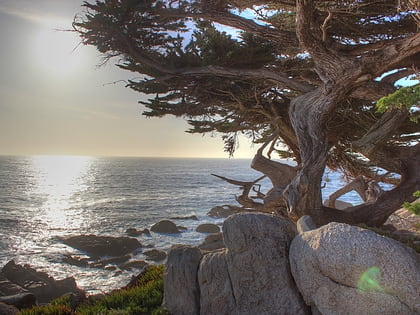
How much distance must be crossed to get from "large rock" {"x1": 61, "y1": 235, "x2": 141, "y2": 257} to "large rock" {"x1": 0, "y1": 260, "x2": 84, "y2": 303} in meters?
4.80

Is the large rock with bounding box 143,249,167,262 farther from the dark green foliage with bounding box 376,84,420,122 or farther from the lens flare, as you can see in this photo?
the dark green foliage with bounding box 376,84,420,122

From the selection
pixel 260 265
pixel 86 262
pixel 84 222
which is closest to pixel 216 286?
pixel 260 265

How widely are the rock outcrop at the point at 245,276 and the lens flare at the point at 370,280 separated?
40.5 inches

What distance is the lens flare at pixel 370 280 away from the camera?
3738 millimetres

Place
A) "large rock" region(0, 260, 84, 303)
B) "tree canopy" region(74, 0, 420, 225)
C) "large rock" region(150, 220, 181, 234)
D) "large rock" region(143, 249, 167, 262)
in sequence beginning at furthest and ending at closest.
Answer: "large rock" region(150, 220, 181, 234) → "large rock" region(143, 249, 167, 262) → "large rock" region(0, 260, 84, 303) → "tree canopy" region(74, 0, 420, 225)

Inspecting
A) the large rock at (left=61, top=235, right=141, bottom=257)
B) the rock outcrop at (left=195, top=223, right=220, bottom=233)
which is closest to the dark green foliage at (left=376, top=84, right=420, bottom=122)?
the large rock at (left=61, top=235, right=141, bottom=257)

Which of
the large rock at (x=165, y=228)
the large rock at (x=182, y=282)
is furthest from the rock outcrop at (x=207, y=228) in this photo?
the large rock at (x=182, y=282)

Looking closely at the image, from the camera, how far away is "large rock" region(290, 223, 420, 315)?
12.0 ft

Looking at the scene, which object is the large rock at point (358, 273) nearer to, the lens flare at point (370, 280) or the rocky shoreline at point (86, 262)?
the lens flare at point (370, 280)

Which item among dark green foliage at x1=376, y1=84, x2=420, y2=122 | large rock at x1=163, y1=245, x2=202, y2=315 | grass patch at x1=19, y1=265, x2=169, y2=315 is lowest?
grass patch at x1=19, y1=265, x2=169, y2=315

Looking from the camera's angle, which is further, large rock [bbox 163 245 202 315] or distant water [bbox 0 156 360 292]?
distant water [bbox 0 156 360 292]

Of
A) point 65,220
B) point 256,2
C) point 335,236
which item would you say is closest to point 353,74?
point 256,2

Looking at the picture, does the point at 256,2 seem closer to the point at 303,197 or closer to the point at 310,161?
the point at 310,161

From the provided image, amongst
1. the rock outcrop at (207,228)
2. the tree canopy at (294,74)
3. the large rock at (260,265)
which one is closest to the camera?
the large rock at (260,265)
